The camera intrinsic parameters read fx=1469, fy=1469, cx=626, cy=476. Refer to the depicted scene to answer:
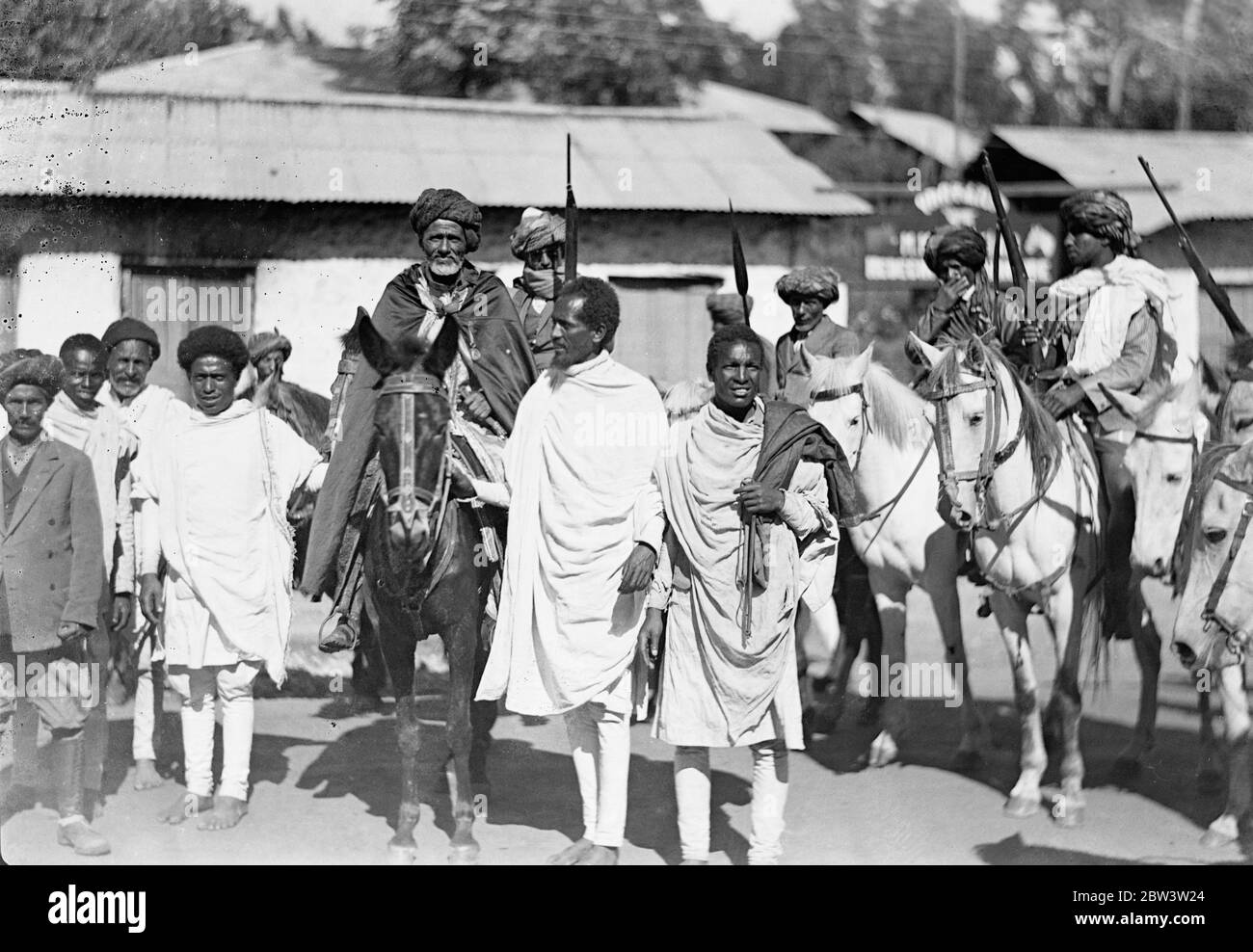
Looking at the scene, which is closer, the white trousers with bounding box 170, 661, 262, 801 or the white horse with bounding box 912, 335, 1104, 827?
the white trousers with bounding box 170, 661, 262, 801

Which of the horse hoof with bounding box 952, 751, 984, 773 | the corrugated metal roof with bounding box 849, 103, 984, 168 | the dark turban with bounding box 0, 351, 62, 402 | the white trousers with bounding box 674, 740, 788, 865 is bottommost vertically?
the horse hoof with bounding box 952, 751, 984, 773

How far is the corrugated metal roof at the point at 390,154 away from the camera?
9.48 meters

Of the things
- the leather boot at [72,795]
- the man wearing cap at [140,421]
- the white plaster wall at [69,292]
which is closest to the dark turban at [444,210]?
the man wearing cap at [140,421]

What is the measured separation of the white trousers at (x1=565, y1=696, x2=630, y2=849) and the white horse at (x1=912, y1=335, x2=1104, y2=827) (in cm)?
187

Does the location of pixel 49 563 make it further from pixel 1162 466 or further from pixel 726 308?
pixel 1162 466

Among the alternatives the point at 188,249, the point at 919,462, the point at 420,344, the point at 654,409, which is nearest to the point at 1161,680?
the point at 919,462

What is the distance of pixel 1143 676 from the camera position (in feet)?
24.8

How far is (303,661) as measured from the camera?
9.52 metres

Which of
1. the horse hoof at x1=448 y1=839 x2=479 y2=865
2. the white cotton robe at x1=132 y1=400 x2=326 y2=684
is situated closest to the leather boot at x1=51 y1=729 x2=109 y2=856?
the white cotton robe at x1=132 y1=400 x2=326 y2=684

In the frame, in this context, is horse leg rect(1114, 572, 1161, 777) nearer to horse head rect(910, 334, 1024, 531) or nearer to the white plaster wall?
horse head rect(910, 334, 1024, 531)

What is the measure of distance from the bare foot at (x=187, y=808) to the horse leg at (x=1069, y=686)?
12.4 ft

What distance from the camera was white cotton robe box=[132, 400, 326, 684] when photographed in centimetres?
646

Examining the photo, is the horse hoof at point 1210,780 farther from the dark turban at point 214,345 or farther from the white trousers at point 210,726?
the dark turban at point 214,345
